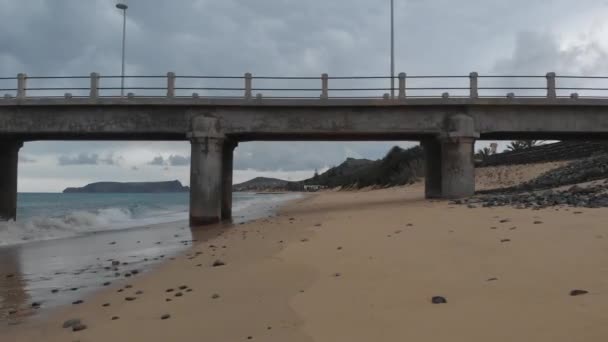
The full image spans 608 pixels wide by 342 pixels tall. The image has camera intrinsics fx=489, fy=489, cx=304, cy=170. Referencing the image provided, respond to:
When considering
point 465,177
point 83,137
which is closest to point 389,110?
point 465,177

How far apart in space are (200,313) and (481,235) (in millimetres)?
4729

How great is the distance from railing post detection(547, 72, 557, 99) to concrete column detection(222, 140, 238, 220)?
1324 cm

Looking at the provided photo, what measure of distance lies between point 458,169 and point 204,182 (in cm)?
975

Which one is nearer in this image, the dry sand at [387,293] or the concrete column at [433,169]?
the dry sand at [387,293]

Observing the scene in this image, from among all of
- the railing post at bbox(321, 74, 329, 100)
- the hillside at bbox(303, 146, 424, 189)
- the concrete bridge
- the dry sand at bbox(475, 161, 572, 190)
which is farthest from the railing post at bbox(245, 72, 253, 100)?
the hillside at bbox(303, 146, 424, 189)

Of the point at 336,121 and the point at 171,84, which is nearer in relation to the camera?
the point at 171,84

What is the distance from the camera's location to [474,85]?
19.3 metres

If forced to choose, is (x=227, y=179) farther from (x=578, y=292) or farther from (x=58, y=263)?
(x=578, y=292)

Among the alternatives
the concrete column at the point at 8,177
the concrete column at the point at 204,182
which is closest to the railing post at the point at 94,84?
the concrete column at the point at 204,182

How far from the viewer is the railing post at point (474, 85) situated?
19234mm

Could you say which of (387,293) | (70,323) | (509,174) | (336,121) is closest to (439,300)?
(387,293)

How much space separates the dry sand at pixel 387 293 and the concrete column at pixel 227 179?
12.8m

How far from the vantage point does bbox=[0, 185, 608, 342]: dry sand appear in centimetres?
381

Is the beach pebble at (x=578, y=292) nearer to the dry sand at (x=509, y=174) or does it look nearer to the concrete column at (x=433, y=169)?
the concrete column at (x=433, y=169)
